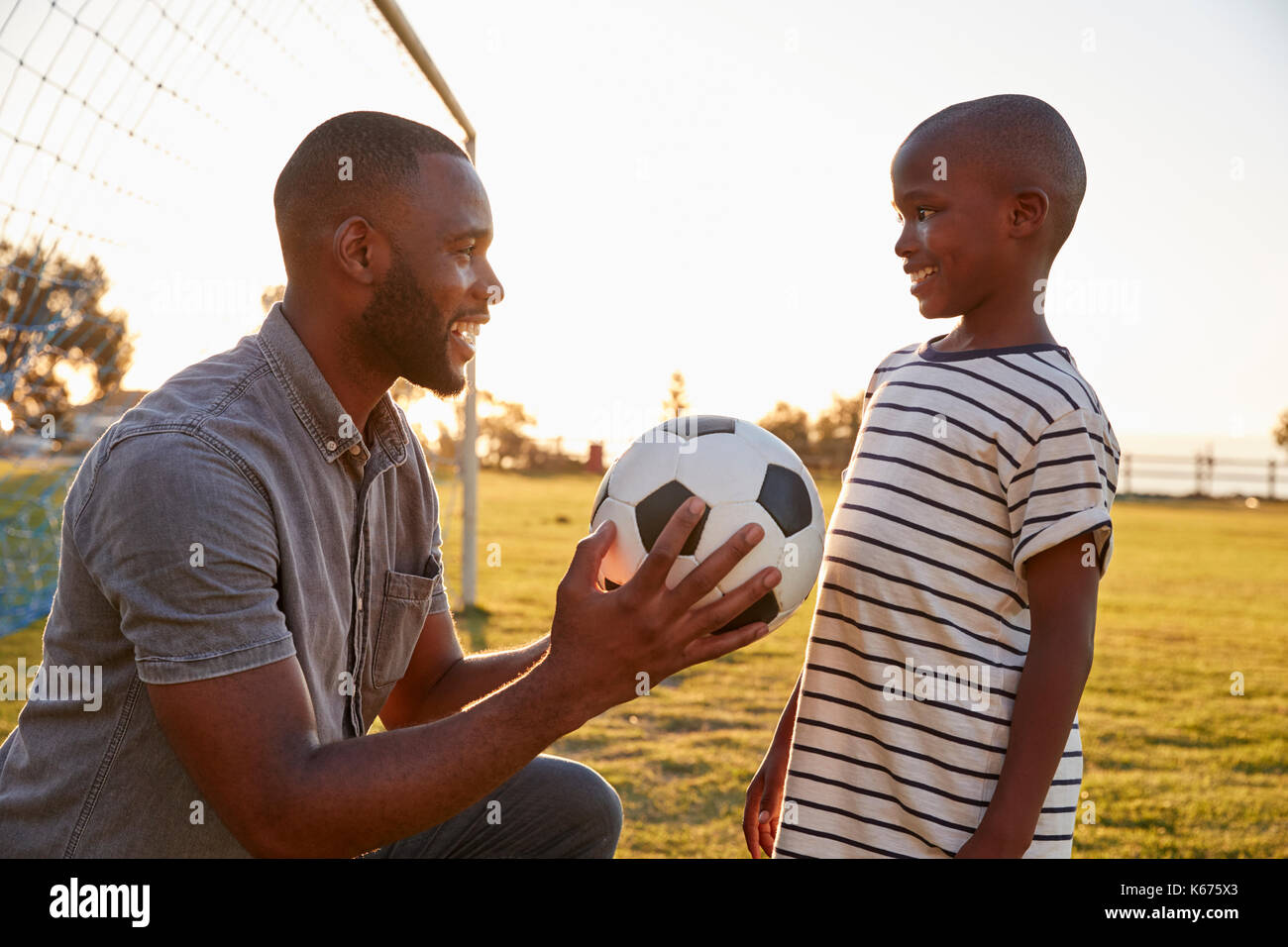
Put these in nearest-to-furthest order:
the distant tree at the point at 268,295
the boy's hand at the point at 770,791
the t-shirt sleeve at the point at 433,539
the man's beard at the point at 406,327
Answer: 1. the man's beard at the point at 406,327
2. the boy's hand at the point at 770,791
3. the t-shirt sleeve at the point at 433,539
4. the distant tree at the point at 268,295

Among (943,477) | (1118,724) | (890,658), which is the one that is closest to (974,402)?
(943,477)

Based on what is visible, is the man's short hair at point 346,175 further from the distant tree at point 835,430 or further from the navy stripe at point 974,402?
the distant tree at point 835,430

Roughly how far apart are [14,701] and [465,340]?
4011 mm

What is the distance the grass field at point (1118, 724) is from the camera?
150 inches

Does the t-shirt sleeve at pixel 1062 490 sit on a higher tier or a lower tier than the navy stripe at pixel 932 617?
higher

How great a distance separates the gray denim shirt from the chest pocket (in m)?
0.22

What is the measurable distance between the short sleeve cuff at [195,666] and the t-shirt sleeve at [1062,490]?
137 cm

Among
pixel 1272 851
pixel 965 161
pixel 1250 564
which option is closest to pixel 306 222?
pixel 965 161

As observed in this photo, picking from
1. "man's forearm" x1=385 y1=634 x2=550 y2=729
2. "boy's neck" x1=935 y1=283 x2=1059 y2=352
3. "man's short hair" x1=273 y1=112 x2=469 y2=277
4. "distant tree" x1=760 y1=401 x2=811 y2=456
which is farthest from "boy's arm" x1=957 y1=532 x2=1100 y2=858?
"distant tree" x1=760 y1=401 x2=811 y2=456

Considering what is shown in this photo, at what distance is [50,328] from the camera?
5.47 metres

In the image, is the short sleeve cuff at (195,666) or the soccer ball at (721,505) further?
the soccer ball at (721,505)

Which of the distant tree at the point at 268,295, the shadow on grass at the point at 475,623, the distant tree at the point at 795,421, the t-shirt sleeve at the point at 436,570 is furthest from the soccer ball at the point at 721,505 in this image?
the distant tree at the point at 795,421

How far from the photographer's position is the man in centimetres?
172

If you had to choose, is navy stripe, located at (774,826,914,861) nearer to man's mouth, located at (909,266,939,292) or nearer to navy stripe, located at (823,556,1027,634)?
navy stripe, located at (823,556,1027,634)
